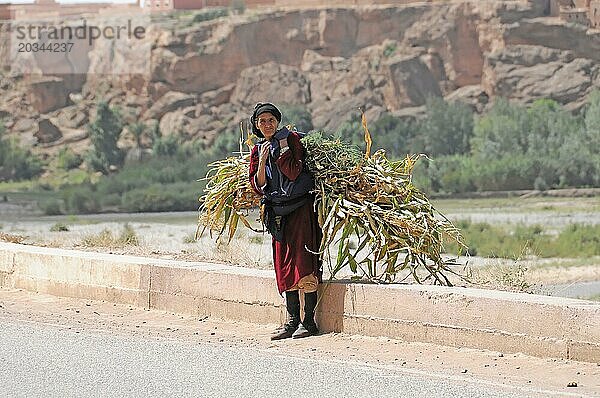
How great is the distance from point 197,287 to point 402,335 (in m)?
2.56

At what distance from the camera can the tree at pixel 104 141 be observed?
327 ft

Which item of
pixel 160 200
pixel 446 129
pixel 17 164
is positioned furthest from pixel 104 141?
pixel 446 129

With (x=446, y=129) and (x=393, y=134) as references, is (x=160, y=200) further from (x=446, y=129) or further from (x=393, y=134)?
(x=446, y=129)

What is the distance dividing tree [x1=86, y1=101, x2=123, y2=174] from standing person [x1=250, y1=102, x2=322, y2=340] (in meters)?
91.0

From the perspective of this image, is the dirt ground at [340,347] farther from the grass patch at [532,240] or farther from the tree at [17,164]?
the tree at [17,164]

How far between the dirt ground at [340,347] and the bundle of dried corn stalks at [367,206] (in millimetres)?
901

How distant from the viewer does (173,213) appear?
75.9 meters

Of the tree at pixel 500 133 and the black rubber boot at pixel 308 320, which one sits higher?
the tree at pixel 500 133

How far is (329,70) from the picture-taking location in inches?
4208

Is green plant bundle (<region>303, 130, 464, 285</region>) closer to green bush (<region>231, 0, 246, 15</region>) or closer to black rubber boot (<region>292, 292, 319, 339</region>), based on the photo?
black rubber boot (<region>292, 292, 319, 339</region>)

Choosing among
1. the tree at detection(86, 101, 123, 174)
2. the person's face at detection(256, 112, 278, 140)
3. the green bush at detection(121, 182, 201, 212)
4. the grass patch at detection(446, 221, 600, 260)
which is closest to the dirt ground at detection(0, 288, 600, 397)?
the person's face at detection(256, 112, 278, 140)

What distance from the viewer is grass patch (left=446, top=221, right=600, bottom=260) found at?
1764 inches

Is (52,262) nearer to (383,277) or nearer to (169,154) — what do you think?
(383,277)

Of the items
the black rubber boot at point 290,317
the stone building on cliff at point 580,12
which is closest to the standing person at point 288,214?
the black rubber boot at point 290,317
